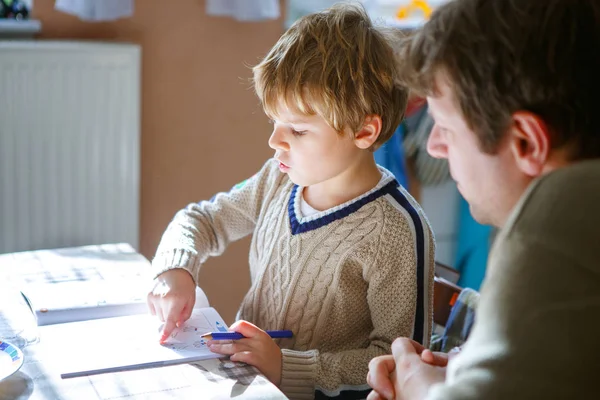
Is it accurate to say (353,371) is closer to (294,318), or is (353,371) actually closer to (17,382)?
(294,318)

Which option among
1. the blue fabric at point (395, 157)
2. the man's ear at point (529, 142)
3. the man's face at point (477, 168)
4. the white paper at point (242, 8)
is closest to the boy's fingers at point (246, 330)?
the man's face at point (477, 168)

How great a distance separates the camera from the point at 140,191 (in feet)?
8.93

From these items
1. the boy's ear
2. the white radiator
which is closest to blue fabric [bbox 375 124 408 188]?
the white radiator

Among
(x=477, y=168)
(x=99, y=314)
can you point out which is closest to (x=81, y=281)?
(x=99, y=314)

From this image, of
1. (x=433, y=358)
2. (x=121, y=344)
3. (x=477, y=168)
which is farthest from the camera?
(x=121, y=344)

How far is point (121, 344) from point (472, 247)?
2.22 meters

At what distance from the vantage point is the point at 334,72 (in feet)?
4.37

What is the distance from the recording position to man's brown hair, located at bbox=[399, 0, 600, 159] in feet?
2.49

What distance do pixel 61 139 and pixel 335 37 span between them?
4.52ft

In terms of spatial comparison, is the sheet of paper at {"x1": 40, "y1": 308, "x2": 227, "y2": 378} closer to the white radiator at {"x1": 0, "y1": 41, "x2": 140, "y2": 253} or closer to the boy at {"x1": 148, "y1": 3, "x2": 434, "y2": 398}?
the boy at {"x1": 148, "y1": 3, "x2": 434, "y2": 398}

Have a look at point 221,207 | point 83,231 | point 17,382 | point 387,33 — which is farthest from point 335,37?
point 83,231

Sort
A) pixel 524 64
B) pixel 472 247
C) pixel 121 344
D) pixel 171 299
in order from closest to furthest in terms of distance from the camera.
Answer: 1. pixel 524 64
2. pixel 121 344
3. pixel 171 299
4. pixel 472 247

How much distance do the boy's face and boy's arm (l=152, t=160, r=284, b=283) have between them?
0.77ft

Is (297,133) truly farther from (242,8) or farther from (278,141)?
(242,8)
